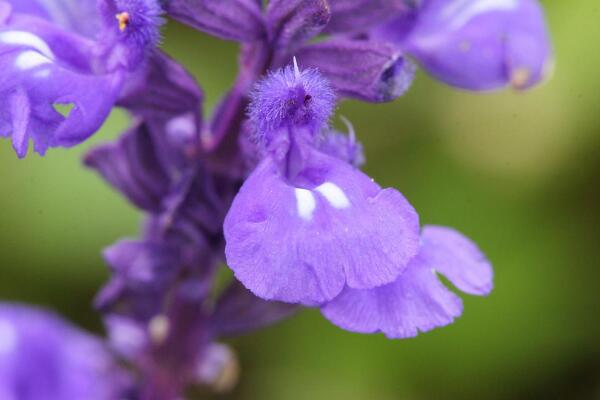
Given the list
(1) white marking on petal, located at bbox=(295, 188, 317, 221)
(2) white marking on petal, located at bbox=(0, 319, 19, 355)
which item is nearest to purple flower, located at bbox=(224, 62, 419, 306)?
(1) white marking on petal, located at bbox=(295, 188, 317, 221)

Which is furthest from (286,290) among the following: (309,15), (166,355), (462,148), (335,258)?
(462,148)

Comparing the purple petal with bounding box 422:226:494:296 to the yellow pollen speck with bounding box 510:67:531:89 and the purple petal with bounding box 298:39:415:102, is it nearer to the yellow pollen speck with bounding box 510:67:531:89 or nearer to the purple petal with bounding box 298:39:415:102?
the purple petal with bounding box 298:39:415:102

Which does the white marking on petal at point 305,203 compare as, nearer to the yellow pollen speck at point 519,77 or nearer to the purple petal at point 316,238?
the purple petal at point 316,238

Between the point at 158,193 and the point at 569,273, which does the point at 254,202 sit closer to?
the point at 158,193

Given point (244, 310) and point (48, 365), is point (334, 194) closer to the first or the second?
point (244, 310)

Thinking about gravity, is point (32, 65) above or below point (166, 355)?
above

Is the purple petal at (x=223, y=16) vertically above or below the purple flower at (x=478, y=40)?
below

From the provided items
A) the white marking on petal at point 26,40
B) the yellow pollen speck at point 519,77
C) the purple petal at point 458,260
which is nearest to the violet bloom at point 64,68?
the white marking on petal at point 26,40
